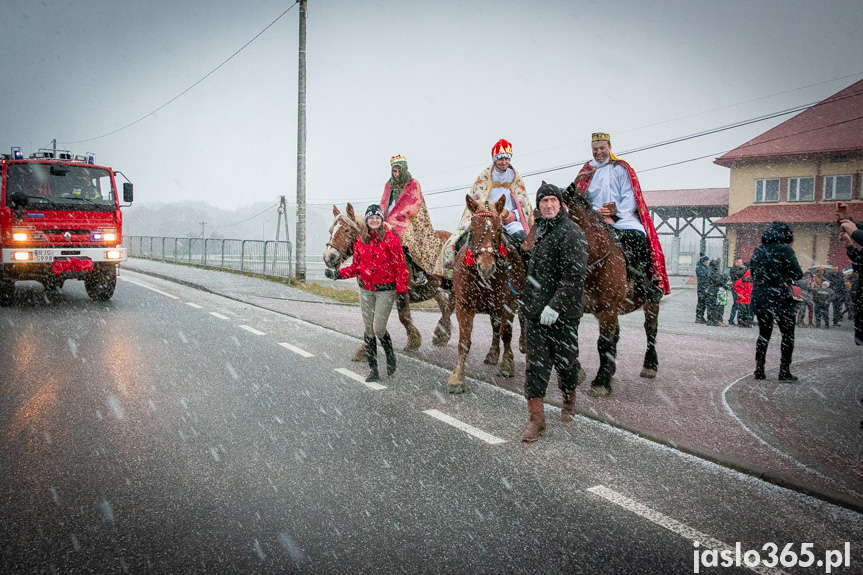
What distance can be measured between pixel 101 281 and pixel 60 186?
83.3 inches

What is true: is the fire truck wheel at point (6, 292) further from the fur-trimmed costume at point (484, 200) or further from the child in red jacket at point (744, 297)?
the child in red jacket at point (744, 297)

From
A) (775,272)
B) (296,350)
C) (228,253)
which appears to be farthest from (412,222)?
(228,253)

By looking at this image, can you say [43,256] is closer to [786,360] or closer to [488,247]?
[488,247]

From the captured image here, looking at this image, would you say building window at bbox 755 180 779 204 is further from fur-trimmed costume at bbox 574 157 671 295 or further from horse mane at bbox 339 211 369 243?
horse mane at bbox 339 211 369 243

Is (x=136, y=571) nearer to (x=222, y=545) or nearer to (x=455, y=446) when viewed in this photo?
(x=222, y=545)

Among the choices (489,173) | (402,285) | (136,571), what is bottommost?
(136,571)

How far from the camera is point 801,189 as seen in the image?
88.8ft

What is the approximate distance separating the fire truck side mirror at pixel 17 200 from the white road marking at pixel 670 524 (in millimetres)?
12078

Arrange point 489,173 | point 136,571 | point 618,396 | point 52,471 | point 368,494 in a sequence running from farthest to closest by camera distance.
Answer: point 489,173, point 618,396, point 52,471, point 368,494, point 136,571

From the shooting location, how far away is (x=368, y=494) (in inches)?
139

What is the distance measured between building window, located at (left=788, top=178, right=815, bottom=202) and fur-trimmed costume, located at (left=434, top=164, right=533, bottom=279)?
25799mm

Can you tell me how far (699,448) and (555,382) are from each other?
218 cm

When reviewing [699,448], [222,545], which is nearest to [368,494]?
[222,545]

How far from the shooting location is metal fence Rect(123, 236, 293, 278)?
1991 cm
